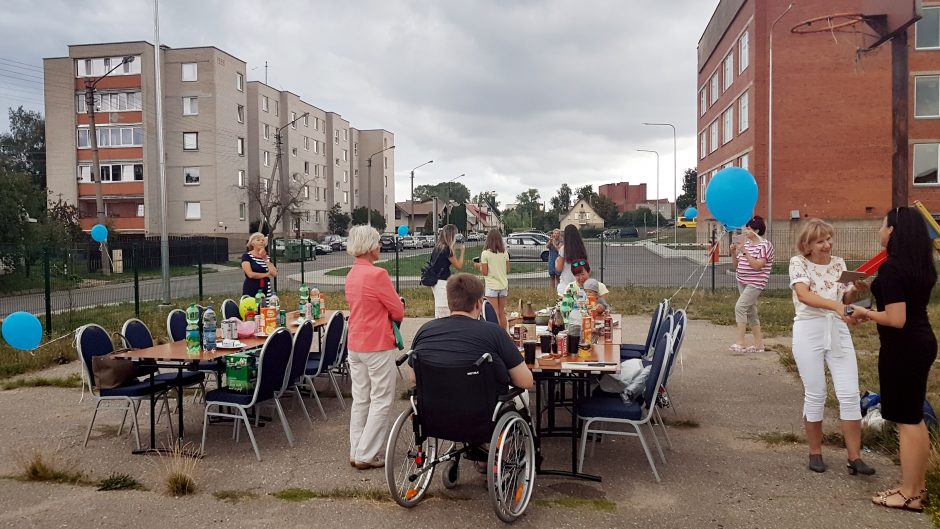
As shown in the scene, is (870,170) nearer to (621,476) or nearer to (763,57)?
(763,57)

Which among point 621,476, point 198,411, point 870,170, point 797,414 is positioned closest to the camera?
point 621,476

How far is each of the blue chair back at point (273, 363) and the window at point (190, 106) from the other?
147ft

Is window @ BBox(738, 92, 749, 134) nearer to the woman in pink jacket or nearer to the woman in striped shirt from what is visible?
the woman in striped shirt

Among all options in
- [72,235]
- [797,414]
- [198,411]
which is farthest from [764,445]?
[72,235]

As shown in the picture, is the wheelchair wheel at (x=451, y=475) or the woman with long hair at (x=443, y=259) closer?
the wheelchair wheel at (x=451, y=475)

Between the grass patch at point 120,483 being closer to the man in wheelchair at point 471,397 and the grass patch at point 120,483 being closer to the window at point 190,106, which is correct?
the man in wheelchair at point 471,397

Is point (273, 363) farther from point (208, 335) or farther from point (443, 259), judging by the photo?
point (443, 259)

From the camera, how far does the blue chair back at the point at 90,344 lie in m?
5.30

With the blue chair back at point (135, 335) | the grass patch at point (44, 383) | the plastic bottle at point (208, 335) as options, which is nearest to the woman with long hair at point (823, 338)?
the plastic bottle at point (208, 335)

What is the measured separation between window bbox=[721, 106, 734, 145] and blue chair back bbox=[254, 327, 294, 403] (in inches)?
1337

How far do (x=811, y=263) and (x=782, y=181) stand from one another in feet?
89.7

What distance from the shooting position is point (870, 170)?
2816cm

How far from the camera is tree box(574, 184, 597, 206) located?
97.1 metres

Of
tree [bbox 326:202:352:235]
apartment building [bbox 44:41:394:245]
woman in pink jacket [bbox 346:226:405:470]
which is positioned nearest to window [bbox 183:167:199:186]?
apartment building [bbox 44:41:394:245]
